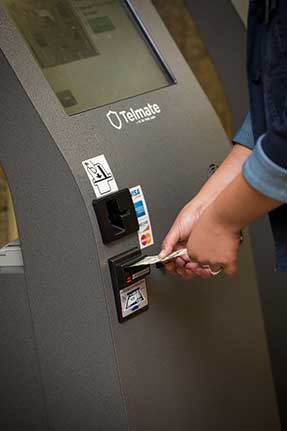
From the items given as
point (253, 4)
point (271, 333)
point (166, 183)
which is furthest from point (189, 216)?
point (271, 333)

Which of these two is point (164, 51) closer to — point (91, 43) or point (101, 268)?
point (91, 43)

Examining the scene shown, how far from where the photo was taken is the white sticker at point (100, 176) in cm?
164

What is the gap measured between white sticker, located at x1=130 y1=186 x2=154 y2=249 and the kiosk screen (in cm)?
20

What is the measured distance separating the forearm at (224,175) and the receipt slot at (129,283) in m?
0.20

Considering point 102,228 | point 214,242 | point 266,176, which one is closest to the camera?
point 266,176

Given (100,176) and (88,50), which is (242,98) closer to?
(88,50)

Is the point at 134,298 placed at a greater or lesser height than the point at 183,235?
lesser

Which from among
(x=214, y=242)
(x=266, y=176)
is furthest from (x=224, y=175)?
(x=266, y=176)

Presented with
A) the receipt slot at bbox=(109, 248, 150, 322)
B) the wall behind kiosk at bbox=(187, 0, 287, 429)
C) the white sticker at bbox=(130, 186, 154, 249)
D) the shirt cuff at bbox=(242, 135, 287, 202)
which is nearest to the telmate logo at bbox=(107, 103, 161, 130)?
the white sticker at bbox=(130, 186, 154, 249)

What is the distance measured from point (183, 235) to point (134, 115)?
0.88ft

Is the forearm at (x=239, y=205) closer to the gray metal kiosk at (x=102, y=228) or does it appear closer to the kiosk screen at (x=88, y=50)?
the gray metal kiosk at (x=102, y=228)

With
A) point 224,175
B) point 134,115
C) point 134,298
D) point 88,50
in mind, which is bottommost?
point 134,298

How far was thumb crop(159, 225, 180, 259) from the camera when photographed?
5.58ft

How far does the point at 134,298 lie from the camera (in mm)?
1714
